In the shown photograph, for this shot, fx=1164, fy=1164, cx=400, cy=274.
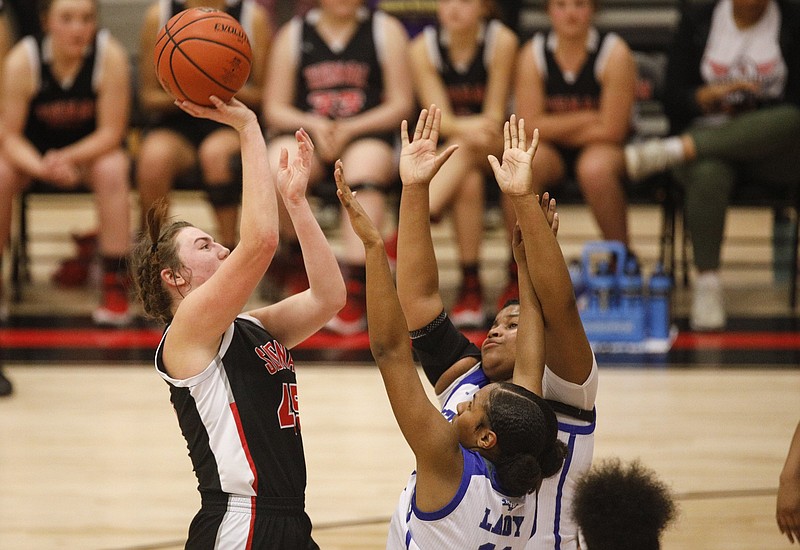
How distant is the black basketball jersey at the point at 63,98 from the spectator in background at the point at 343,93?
3.51ft

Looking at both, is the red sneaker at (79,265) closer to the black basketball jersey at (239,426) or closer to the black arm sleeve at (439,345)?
the black arm sleeve at (439,345)

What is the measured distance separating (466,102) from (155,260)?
4404 millimetres

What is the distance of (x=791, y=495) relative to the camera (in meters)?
2.75

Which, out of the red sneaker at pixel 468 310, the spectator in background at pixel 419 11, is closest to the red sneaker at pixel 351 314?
the red sneaker at pixel 468 310

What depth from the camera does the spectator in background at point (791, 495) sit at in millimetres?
2744

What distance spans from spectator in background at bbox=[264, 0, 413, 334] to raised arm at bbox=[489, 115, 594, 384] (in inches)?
155

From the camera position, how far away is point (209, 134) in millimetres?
7102

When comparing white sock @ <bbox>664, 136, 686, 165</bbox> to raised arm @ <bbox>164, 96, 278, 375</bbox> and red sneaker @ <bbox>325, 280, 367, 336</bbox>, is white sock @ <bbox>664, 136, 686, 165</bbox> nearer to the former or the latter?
red sneaker @ <bbox>325, 280, 367, 336</bbox>

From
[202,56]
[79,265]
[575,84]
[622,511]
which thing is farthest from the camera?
[79,265]

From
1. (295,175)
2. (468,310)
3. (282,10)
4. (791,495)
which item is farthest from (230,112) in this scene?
(282,10)

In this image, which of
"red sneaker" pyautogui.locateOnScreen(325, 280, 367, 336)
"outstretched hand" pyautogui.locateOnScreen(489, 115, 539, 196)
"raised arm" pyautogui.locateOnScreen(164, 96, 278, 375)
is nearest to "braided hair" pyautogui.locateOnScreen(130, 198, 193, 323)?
"raised arm" pyautogui.locateOnScreen(164, 96, 278, 375)

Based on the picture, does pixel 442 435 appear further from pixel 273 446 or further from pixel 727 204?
pixel 727 204

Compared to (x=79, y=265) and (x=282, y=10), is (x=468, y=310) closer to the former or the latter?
(x=79, y=265)

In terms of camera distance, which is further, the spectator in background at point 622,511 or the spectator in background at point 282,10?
the spectator in background at point 282,10
